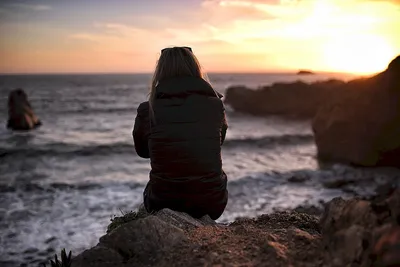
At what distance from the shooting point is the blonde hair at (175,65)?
345cm

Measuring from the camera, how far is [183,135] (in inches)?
131

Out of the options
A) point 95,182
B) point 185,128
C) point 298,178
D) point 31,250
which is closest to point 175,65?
point 185,128

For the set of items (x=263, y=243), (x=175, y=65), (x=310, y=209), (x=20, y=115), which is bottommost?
(x=310, y=209)

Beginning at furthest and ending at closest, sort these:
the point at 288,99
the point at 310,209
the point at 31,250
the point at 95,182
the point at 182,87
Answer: the point at 288,99, the point at 95,182, the point at 310,209, the point at 31,250, the point at 182,87

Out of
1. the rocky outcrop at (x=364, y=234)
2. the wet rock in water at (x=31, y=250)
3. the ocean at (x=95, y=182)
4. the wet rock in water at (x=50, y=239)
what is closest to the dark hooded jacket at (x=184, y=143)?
the rocky outcrop at (x=364, y=234)

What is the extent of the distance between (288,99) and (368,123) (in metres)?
20.8

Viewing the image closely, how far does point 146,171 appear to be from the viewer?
11562 millimetres

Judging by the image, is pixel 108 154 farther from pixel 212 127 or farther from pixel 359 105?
pixel 212 127

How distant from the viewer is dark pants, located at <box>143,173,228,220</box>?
11.5ft

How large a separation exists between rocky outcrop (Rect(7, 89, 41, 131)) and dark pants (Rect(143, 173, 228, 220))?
20104 mm

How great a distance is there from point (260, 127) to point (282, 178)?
12859 millimetres

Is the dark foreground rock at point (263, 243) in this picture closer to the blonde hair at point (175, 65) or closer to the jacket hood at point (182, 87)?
the jacket hood at point (182, 87)

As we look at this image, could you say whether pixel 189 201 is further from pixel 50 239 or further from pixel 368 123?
pixel 368 123

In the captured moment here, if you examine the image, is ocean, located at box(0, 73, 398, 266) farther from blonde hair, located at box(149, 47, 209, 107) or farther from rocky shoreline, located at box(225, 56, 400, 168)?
blonde hair, located at box(149, 47, 209, 107)
